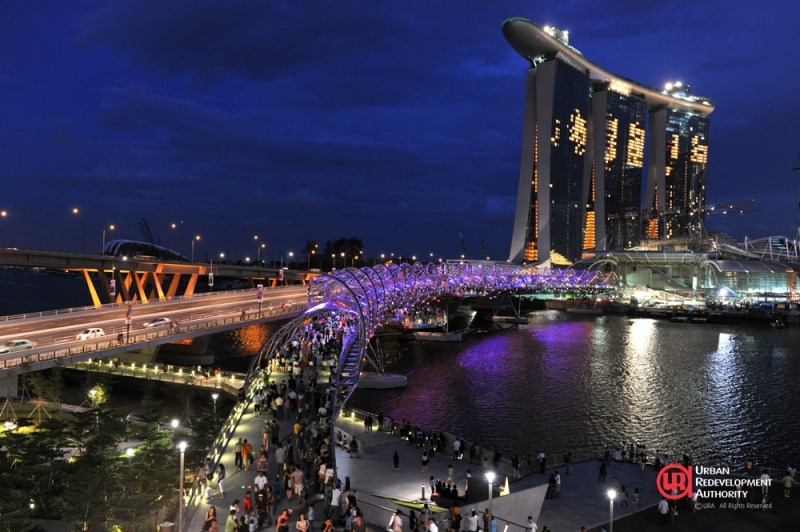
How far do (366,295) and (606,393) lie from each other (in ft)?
56.6

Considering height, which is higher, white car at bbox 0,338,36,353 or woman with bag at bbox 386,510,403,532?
white car at bbox 0,338,36,353

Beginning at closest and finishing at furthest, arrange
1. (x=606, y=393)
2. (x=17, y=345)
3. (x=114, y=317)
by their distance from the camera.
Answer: (x=17, y=345) < (x=606, y=393) < (x=114, y=317)

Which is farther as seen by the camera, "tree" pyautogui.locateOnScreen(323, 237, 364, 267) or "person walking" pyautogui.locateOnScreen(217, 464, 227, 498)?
"tree" pyautogui.locateOnScreen(323, 237, 364, 267)

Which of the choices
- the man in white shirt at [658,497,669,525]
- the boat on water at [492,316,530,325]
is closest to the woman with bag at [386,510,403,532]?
the man in white shirt at [658,497,669,525]

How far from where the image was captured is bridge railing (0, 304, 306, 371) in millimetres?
27719

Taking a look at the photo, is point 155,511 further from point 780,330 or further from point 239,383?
point 780,330

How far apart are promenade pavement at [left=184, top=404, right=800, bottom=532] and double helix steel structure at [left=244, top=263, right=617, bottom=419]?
2923mm

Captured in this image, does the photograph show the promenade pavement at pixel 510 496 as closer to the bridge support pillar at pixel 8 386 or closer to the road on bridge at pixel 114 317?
the bridge support pillar at pixel 8 386

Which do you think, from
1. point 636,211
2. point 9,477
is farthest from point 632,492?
point 636,211

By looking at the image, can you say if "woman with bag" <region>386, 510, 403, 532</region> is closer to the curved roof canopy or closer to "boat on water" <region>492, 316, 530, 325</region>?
"boat on water" <region>492, 316, 530, 325</region>

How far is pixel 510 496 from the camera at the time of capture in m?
14.9

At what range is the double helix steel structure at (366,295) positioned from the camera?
105 ft

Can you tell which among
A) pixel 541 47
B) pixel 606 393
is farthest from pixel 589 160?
pixel 606 393

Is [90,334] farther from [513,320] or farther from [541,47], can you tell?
[541,47]
